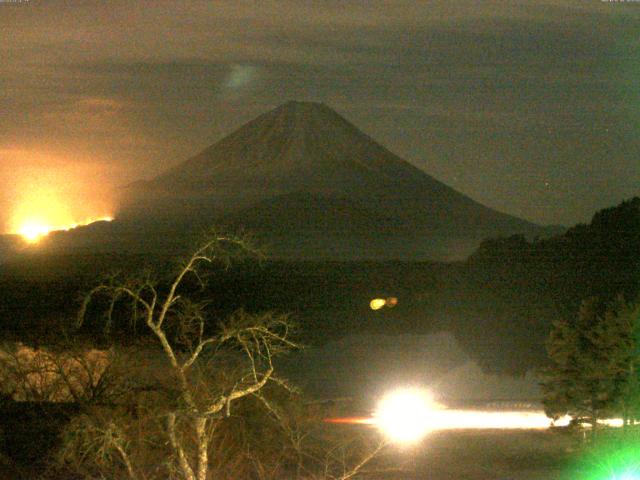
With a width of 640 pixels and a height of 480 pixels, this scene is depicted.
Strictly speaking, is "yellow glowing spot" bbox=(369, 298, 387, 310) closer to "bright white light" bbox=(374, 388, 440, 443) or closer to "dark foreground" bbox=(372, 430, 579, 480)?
"bright white light" bbox=(374, 388, 440, 443)

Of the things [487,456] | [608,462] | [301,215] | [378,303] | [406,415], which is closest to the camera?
[608,462]

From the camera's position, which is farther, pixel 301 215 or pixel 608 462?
pixel 301 215

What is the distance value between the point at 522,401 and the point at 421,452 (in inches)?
384

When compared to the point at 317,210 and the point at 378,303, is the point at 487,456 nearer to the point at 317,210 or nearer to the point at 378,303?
the point at 378,303

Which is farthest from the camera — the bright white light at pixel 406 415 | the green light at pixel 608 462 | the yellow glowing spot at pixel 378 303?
the yellow glowing spot at pixel 378 303

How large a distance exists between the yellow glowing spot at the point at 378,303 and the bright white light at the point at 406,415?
29601 mm

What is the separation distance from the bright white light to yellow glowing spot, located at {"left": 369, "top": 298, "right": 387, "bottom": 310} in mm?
29601

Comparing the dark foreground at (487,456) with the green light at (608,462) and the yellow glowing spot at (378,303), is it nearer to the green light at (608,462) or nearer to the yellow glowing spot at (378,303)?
the green light at (608,462)

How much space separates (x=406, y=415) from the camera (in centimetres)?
2211

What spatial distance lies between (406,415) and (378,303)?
3649 centimetres

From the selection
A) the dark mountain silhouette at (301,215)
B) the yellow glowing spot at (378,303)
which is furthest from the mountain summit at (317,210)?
the yellow glowing spot at (378,303)

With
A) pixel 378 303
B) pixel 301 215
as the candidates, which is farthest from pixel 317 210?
pixel 378 303

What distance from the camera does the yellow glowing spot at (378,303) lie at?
58.5 metres

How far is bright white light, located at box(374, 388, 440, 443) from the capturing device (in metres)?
19.0
